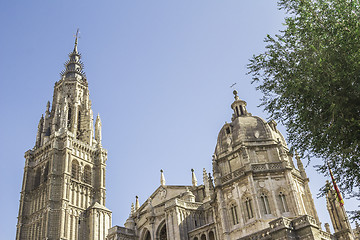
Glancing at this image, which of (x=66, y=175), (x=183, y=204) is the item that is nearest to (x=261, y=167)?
(x=183, y=204)

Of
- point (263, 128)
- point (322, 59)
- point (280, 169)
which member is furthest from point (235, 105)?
point (322, 59)

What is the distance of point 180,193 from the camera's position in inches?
1658

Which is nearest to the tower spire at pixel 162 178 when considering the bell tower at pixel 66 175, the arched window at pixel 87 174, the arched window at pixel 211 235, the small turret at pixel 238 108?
the arched window at pixel 211 235

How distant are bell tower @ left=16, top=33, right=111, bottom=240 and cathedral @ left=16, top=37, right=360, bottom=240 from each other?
16 cm

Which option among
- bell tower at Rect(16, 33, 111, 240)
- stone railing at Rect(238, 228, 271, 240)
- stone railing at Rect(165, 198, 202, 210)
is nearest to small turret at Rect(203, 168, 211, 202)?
stone railing at Rect(165, 198, 202, 210)

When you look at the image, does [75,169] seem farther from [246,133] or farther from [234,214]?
[234,214]

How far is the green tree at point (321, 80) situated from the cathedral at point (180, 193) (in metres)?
2.74

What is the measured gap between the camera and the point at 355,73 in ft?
46.6

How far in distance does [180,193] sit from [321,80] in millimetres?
29453

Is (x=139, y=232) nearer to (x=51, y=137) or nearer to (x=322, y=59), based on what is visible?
(x=51, y=137)

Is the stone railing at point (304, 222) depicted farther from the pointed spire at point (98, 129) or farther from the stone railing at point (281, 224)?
the pointed spire at point (98, 129)

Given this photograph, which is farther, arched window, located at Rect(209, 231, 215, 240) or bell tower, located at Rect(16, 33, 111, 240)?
bell tower, located at Rect(16, 33, 111, 240)

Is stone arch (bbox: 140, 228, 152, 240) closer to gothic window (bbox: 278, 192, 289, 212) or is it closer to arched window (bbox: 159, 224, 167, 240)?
arched window (bbox: 159, 224, 167, 240)

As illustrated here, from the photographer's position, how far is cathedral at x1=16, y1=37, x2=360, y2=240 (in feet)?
99.0
